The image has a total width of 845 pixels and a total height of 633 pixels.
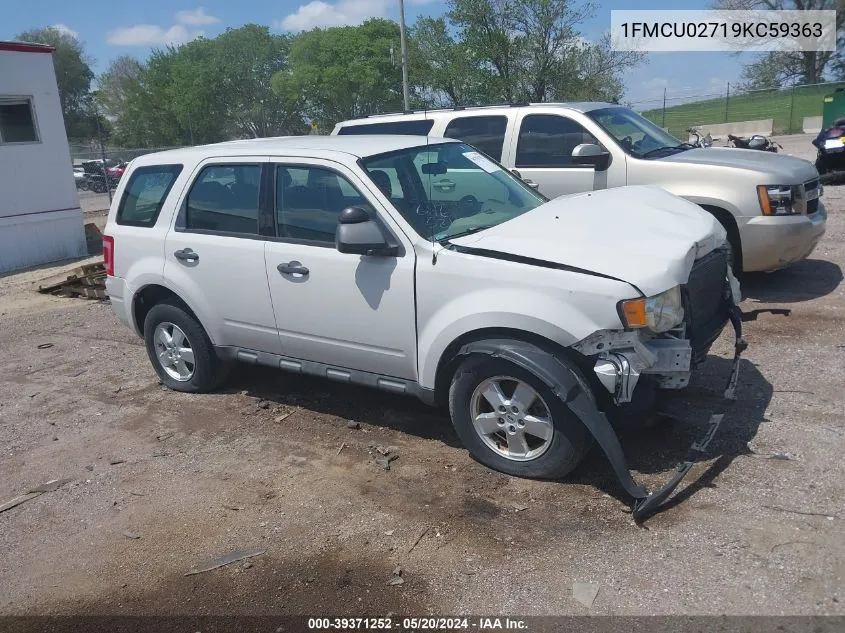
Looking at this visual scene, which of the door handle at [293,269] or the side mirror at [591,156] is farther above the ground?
the side mirror at [591,156]

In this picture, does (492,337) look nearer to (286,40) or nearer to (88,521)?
(88,521)

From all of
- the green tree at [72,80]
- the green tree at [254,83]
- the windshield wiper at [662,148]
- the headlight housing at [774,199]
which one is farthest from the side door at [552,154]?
the green tree at [72,80]

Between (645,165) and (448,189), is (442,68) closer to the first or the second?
(645,165)

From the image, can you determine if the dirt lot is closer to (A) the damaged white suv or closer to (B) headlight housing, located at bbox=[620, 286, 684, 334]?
(A) the damaged white suv

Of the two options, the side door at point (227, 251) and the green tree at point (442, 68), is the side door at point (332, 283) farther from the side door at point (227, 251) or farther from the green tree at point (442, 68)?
the green tree at point (442, 68)

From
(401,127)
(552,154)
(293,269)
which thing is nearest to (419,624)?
(293,269)

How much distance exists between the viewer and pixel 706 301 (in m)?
4.30

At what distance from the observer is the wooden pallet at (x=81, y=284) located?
10.6 m

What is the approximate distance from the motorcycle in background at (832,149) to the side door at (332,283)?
40.3 ft

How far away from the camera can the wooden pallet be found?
1057 cm

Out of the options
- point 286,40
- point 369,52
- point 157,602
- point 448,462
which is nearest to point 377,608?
point 157,602

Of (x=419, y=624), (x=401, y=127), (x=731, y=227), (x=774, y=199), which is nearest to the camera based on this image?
(x=419, y=624)

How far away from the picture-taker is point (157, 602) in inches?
135

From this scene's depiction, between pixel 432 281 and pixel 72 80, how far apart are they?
229 feet
